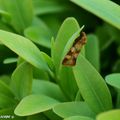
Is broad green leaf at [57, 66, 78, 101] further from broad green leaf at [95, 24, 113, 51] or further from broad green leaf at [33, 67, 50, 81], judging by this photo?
broad green leaf at [95, 24, 113, 51]

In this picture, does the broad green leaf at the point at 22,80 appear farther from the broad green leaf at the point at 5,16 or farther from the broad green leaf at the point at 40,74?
the broad green leaf at the point at 5,16

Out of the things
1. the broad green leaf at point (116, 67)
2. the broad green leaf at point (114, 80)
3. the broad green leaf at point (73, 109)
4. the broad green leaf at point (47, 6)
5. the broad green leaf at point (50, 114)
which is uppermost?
the broad green leaf at point (47, 6)

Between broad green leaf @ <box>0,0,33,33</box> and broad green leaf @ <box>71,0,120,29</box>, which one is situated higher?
broad green leaf @ <box>71,0,120,29</box>

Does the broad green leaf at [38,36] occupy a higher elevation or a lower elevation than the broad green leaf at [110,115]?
higher

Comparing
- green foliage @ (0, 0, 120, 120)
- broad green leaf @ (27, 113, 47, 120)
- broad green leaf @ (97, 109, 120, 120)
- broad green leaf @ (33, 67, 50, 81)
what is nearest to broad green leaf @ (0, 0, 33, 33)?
green foliage @ (0, 0, 120, 120)

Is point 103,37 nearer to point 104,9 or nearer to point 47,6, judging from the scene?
point 47,6

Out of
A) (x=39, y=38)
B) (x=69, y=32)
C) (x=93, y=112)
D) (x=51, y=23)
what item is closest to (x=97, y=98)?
(x=93, y=112)

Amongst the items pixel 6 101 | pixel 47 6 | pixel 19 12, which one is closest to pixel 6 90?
pixel 6 101

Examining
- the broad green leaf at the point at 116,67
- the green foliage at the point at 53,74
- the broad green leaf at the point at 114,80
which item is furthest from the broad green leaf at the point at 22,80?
the broad green leaf at the point at 116,67
